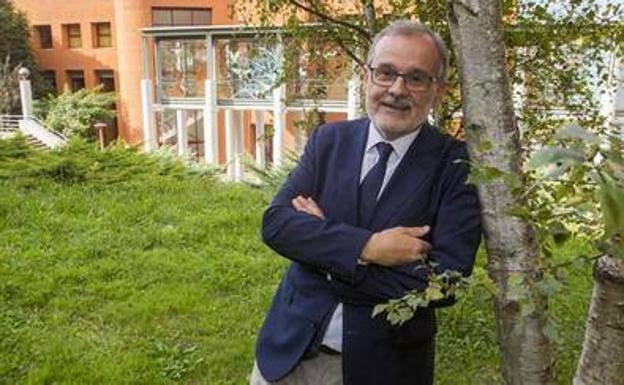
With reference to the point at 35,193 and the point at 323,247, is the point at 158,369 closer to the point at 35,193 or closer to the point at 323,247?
the point at 323,247

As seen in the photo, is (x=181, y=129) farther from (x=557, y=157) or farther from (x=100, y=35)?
(x=557, y=157)

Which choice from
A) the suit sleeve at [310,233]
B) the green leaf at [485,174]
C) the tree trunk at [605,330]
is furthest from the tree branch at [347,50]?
the green leaf at [485,174]

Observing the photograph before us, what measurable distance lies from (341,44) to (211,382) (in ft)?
6.67

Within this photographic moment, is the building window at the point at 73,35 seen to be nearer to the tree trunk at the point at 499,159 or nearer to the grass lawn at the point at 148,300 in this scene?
the grass lawn at the point at 148,300

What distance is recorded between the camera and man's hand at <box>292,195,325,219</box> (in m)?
1.90

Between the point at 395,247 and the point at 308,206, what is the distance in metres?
0.32

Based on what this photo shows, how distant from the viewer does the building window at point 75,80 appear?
29188mm

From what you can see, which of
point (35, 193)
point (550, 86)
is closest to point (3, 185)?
point (35, 193)

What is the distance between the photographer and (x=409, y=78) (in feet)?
5.72

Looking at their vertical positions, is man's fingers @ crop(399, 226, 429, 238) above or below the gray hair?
below

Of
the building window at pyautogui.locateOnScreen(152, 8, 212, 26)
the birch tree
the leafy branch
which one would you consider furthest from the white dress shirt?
the building window at pyautogui.locateOnScreen(152, 8, 212, 26)

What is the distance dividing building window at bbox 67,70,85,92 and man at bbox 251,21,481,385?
96.2ft

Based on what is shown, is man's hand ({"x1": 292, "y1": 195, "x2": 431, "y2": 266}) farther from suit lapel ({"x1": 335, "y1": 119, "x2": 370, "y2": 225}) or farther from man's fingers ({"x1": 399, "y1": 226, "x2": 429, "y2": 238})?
suit lapel ({"x1": 335, "y1": 119, "x2": 370, "y2": 225})

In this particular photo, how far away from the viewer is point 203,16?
1049 inches
